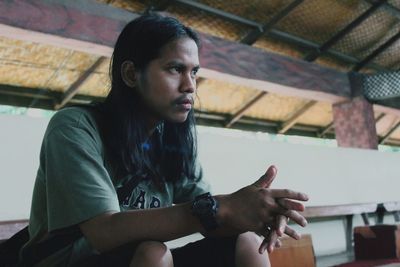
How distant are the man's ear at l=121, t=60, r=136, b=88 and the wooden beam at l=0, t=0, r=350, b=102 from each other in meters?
1.61

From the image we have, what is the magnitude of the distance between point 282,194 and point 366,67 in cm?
498

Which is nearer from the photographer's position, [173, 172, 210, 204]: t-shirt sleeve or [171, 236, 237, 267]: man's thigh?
[171, 236, 237, 267]: man's thigh

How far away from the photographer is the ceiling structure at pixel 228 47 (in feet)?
9.66

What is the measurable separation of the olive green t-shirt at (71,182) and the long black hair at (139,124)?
2.1 inches

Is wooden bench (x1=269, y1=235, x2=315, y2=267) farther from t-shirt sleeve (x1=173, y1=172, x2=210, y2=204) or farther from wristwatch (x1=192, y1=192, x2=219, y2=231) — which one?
wristwatch (x1=192, y1=192, x2=219, y2=231)

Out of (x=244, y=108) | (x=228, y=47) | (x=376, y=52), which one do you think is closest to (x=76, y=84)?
(x=228, y=47)

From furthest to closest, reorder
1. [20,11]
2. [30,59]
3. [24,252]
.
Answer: [30,59] < [20,11] < [24,252]

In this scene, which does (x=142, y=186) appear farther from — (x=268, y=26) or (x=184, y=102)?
(x=268, y=26)

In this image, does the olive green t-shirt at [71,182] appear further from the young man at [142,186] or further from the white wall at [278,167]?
the white wall at [278,167]

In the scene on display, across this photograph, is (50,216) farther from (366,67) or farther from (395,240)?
(366,67)

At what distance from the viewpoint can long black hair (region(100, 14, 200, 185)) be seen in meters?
1.24

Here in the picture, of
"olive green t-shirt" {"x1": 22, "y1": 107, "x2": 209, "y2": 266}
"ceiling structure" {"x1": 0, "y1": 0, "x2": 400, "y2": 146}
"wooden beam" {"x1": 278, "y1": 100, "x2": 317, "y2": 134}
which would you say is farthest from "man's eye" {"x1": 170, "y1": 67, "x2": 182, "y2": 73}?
"wooden beam" {"x1": 278, "y1": 100, "x2": 317, "y2": 134}

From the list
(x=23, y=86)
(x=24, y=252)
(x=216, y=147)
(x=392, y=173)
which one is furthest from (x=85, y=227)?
(x=392, y=173)

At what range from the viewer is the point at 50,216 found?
3.52 ft
